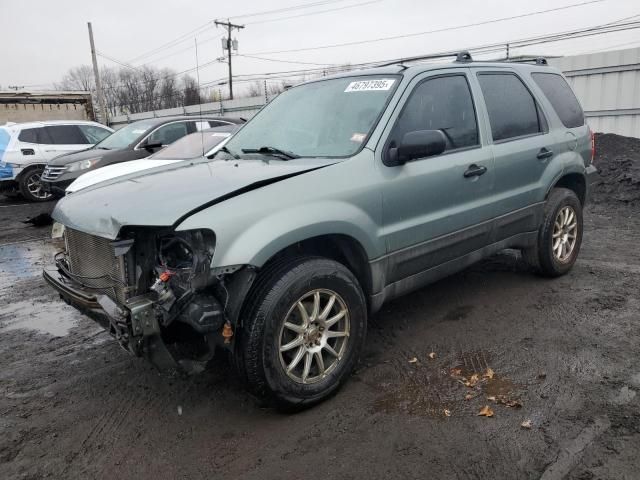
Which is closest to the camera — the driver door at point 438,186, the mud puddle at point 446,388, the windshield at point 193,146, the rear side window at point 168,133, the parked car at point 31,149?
the mud puddle at point 446,388

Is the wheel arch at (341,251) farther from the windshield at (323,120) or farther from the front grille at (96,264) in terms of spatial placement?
the front grille at (96,264)

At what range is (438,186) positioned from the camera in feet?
11.8

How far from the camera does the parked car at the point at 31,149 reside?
1196 centimetres

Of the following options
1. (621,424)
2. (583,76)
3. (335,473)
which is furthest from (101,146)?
(583,76)

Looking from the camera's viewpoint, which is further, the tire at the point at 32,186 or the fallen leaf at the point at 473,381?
the tire at the point at 32,186

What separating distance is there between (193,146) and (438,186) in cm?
452

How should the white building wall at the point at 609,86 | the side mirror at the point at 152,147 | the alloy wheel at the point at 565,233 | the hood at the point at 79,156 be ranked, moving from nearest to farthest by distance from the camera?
1. the alloy wheel at the point at 565,233
2. the side mirror at the point at 152,147
3. the hood at the point at 79,156
4. the white building wall at the point at 609,86

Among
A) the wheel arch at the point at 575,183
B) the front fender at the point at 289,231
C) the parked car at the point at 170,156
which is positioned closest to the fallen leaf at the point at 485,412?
the front fender at the point at 289,231

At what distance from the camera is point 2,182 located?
1199 centimetres

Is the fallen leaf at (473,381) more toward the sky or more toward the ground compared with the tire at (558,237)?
more toward the ground

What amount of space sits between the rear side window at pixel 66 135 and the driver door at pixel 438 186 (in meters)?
11.5

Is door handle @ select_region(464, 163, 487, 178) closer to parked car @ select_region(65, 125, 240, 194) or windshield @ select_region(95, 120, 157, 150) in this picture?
parked car @ select_region(65, 125, 240, 194)

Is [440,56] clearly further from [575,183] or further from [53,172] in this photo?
[53,172]

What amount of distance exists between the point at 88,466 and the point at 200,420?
0.63m
